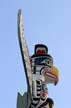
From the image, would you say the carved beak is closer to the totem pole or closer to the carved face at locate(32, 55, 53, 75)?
the totem pole

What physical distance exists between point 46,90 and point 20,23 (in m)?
3.50

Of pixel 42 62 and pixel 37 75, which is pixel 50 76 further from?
pixel 42 62

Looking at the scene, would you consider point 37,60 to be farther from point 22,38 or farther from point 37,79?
point 22,38

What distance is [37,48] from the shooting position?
19.7 m

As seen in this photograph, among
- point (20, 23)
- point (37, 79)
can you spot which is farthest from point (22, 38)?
point (37, 79)

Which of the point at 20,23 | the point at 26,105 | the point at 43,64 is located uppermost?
the point at 20,23

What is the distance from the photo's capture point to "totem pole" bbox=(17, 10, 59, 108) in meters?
16.8

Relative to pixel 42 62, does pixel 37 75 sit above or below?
below

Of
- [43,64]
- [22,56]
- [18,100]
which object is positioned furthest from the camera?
[43,64]

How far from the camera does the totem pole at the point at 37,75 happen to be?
1681 centimetres

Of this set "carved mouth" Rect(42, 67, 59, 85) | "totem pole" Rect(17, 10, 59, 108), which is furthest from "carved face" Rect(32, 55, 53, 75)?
"carved mouth" Rect(42, 67, 59, 85)

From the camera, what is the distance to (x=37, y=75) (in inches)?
730

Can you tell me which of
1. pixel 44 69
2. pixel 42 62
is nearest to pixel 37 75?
pixel 44 69

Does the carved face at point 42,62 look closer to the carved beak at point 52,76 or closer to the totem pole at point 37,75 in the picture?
the totem pole at point 37,75
